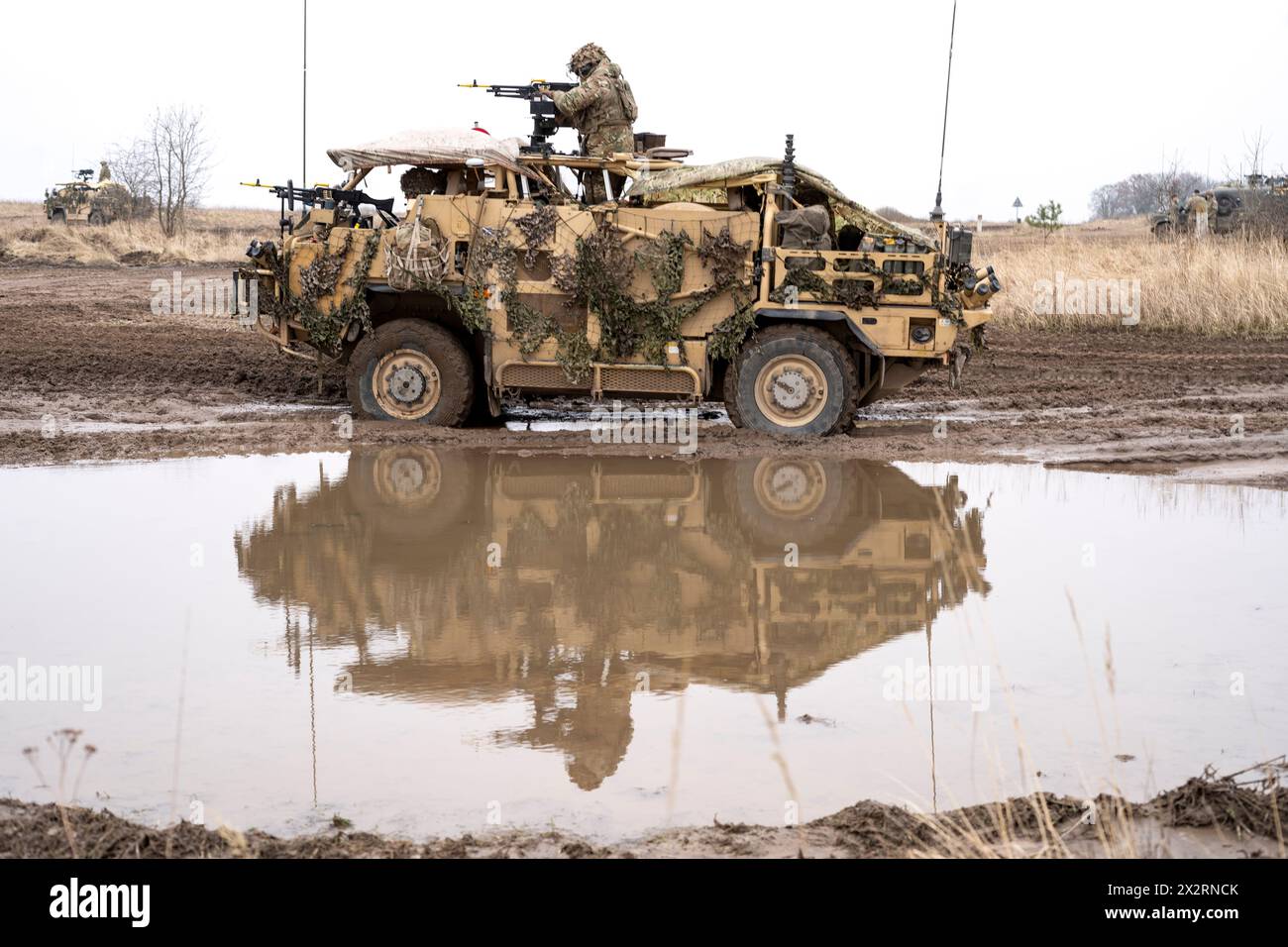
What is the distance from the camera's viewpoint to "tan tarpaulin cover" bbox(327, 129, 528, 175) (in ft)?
42.3

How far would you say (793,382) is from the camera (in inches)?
501

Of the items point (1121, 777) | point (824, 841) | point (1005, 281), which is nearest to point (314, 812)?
point (824, 841)

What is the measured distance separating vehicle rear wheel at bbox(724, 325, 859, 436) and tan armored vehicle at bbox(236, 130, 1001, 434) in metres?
0.01

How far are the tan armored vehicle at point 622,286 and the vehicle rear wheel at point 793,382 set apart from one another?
1cm

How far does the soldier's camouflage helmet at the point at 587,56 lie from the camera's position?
13461 millimetres

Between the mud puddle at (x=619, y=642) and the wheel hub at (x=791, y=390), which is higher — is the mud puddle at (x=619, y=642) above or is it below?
below

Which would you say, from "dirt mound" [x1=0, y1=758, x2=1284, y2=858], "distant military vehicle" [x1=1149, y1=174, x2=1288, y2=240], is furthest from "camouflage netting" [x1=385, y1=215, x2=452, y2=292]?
"distant military vehicle" [x1=1149, y1=174, x2=1288, y2=240]

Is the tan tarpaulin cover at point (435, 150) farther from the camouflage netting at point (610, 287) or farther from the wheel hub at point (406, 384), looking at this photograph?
the wheel hub at point (406, 384)

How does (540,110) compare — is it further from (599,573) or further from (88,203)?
(88,203)

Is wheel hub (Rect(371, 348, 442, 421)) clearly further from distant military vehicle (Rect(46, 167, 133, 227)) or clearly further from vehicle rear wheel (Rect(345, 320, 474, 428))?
distant military vehicle (Rect(46, 167, 133, 227))

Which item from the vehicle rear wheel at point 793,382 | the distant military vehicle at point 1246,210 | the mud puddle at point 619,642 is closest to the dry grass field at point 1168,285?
the distant military vehicle at point 1246,210

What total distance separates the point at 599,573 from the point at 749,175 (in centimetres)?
550

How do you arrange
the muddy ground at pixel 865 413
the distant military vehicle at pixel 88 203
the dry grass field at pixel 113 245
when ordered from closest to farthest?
1. the muddy ground at pixel 865 413
2. the dry grass field at pixel 113 245
3. the distant military vehicle at pixel 88 203

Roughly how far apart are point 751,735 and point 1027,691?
1.29m
